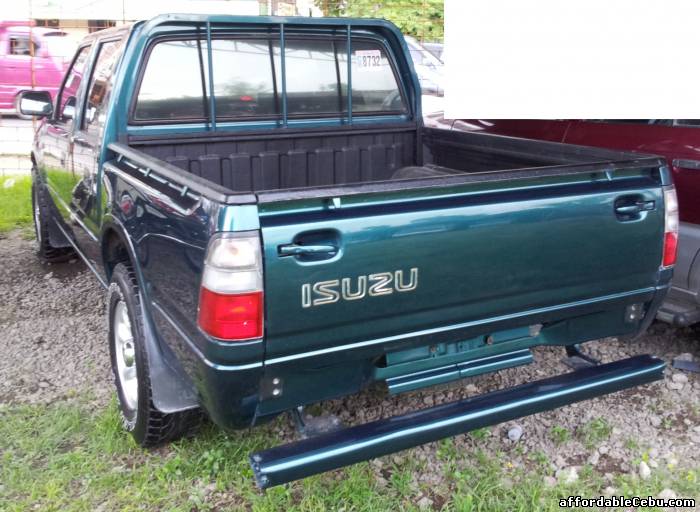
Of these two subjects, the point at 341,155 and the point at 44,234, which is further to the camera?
the point at 44,234

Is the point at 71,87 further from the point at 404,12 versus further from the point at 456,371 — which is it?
the point at 404,12

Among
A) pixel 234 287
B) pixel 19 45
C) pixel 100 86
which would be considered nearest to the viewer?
pixel 234 287

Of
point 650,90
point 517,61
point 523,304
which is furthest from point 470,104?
point 523,304

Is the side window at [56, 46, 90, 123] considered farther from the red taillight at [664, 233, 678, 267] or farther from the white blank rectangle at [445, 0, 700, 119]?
the red taillight at [664, 233, 678, 267]

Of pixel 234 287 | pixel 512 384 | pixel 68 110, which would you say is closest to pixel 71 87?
pixel 68 110

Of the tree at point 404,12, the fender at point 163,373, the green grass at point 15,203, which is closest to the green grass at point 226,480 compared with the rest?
the fender at point 163,373

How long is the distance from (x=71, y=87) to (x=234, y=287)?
9.93 ft

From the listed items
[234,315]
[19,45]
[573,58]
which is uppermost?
[19,45]

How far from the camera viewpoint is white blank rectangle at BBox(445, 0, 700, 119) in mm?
4258

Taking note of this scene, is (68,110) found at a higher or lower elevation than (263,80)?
lower

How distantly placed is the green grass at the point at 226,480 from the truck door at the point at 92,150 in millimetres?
1132

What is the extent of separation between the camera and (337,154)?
14.0ft

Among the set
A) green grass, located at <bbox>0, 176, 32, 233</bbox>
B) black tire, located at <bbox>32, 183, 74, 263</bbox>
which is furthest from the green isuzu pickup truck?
green grass, located at <bbox>0, 176, 32, 233</bbox>

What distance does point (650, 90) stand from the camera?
168 inches
